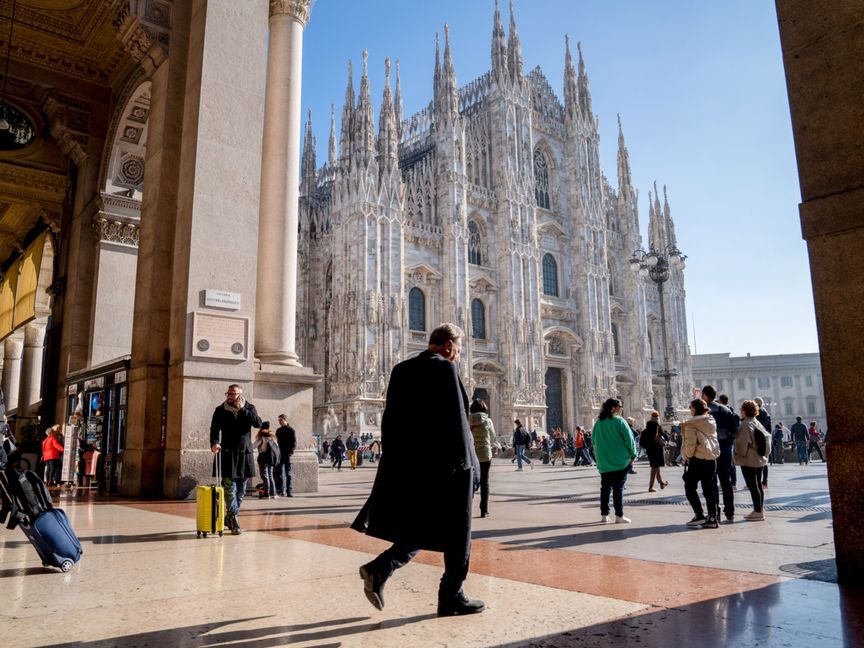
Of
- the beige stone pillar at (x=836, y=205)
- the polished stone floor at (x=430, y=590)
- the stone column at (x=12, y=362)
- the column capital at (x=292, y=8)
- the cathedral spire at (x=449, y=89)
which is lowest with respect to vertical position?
the polished stone floor at (x=430, y=590)

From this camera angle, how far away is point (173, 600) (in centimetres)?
322

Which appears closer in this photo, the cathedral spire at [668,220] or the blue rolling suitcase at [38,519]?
the blue rolling suitcase at [38,519]

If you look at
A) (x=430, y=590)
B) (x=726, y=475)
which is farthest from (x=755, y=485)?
(x=430, y=590)

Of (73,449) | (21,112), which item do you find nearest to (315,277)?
(21,112)

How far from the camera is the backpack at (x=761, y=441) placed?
24.0 ft

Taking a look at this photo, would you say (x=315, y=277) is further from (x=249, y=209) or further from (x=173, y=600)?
(x=173, y=600)

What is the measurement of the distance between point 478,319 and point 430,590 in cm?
3522

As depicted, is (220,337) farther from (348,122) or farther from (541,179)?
(541,179)

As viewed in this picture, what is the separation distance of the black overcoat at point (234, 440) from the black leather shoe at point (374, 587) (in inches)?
122

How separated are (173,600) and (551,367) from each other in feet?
130

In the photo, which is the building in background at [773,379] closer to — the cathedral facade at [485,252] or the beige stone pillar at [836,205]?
the cathedral facade at [485,252]

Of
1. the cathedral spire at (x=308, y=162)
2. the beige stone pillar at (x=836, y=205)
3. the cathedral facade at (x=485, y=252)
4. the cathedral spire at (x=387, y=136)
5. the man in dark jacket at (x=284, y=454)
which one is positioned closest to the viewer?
the beige stone pillar at (x=836, y=205)

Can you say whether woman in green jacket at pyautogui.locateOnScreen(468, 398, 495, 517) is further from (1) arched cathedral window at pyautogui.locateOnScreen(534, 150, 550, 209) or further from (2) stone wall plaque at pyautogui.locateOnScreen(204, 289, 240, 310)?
(1) arched cathedral window at pyautogui.locateOnScreen(534, 150, 550, 209)

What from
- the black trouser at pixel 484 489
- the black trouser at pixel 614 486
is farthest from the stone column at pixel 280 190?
the black trouser at pixel 614 486
